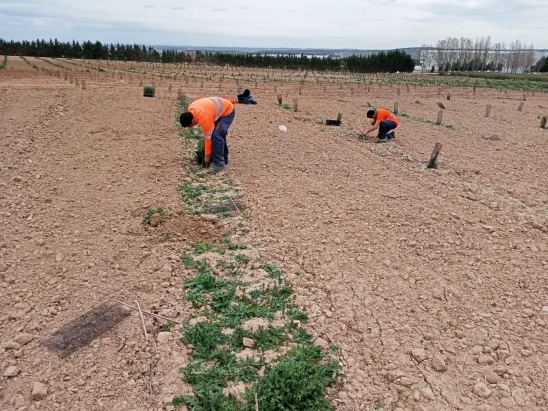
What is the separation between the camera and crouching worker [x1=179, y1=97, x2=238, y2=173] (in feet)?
20.1

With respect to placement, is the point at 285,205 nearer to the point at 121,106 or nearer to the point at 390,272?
the point at 390,272

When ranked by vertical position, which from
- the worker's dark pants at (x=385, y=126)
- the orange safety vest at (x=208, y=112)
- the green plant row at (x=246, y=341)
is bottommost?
the green plant row at (x=246, y=341)

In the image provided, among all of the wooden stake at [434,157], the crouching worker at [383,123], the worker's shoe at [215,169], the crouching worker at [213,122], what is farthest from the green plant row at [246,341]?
the crouching worker at [383,123]

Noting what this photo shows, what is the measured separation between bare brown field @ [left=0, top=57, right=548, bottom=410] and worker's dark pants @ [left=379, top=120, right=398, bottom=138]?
3.30 ft

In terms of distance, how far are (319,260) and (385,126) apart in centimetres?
616

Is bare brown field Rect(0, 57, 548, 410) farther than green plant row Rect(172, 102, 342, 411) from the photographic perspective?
Yes

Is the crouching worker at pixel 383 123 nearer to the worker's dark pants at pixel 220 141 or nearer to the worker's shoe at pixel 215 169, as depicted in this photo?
the worker's dark pants at pixel 220 141

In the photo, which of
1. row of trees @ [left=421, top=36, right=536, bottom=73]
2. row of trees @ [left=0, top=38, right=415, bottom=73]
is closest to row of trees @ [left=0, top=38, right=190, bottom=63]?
row of trees @ [left=0, top=38, right=415, bottom=73]

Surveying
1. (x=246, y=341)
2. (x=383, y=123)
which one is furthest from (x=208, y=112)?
(x=383, y=123)

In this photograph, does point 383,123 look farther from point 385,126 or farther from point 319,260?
point 319,260

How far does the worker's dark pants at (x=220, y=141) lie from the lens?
22.1 feet

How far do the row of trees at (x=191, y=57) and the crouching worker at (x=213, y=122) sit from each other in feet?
155

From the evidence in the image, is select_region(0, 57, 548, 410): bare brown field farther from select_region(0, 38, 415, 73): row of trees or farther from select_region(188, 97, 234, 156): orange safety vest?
select_region(0, 38, 415, 73): row of trees

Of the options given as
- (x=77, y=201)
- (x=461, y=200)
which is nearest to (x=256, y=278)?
(x=77, y=201)
